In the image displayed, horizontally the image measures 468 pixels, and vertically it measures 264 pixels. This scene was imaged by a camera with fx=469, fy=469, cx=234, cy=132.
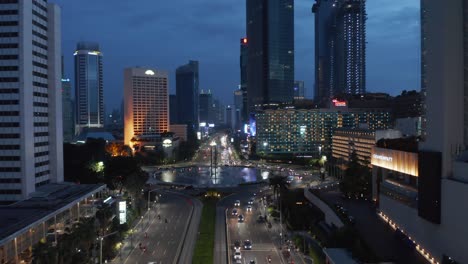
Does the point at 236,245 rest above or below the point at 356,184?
below

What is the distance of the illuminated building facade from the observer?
179 metres

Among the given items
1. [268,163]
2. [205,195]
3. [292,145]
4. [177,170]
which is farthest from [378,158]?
[292,145]

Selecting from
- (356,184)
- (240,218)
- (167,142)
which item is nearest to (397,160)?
(356,184)

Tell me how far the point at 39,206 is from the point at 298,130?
13695cm

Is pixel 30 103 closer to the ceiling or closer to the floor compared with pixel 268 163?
closer to the ceiling

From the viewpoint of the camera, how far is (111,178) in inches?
3647

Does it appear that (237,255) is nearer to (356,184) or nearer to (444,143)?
(444,143)

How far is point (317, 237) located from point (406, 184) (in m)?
12.5

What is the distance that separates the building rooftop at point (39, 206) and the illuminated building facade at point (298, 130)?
11771 centimetres

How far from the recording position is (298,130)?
7131 inches

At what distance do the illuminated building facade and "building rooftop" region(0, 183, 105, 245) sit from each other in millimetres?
117710

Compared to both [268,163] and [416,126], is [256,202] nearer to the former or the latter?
[416,126]

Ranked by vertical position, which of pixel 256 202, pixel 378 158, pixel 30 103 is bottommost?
pixel 256 202

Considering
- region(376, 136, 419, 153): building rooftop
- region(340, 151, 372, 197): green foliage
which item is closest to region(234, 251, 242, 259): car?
region(376, 136, 419, 153): building rooftop
